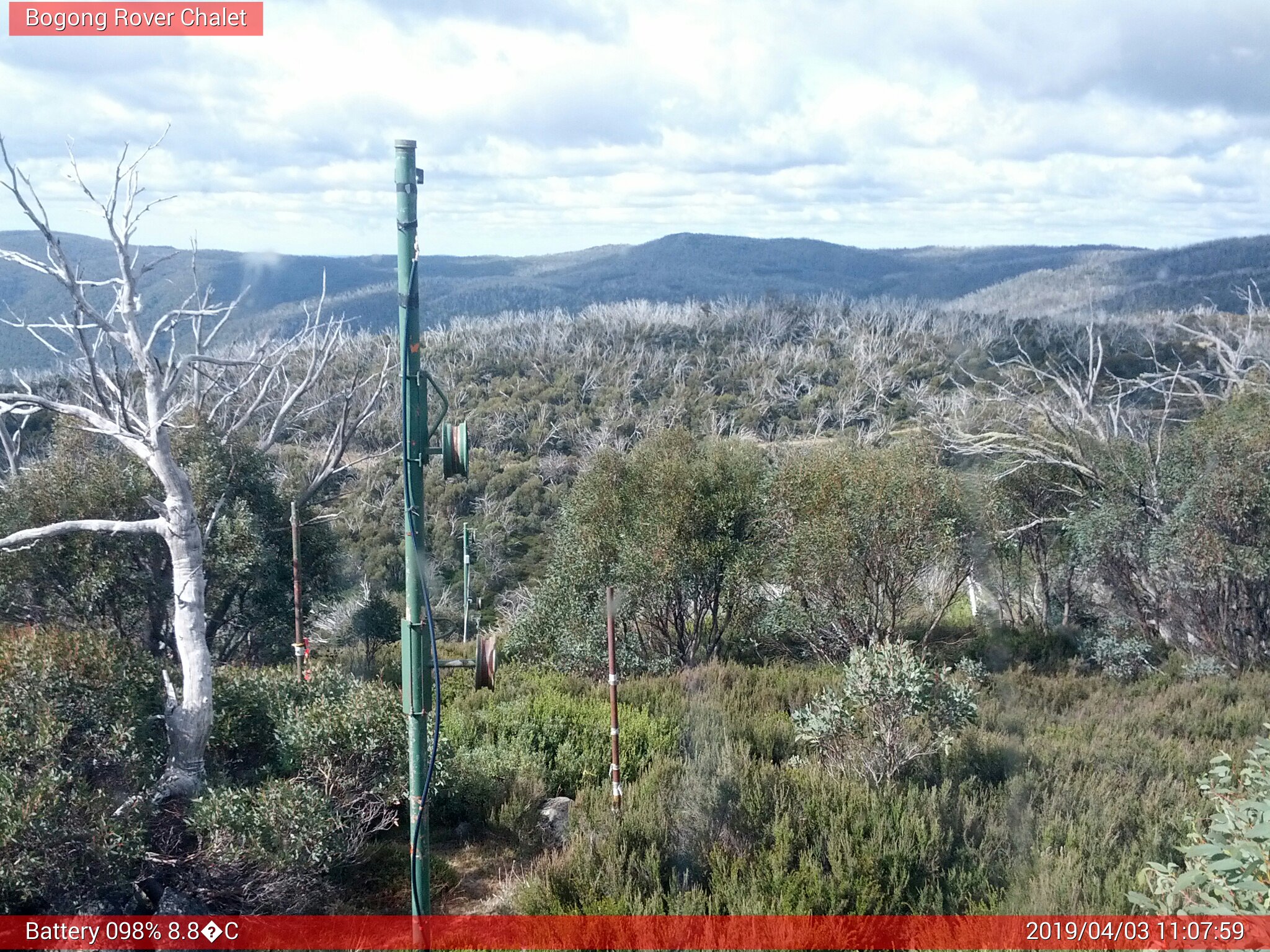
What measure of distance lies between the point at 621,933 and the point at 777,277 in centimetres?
11446

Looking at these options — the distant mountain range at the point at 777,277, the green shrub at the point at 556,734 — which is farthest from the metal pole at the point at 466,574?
the distant mountain range at the point at 777,277

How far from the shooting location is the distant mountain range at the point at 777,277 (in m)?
43.4

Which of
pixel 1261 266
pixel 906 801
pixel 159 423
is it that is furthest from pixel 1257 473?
pixel 1261 266

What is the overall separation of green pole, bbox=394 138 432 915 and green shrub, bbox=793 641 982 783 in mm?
3269

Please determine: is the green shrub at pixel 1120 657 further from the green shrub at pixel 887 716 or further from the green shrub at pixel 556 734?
the green shrub at pixel 556 734

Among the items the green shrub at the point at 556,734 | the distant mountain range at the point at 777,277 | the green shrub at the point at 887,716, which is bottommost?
the green shrub at the point at 556,734

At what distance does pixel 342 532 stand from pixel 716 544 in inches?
477

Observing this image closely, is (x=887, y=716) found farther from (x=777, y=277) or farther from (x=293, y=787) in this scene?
(x=777, y=277)

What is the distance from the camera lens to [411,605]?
4254 mm

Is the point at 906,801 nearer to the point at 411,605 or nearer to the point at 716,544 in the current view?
the point at 411,605

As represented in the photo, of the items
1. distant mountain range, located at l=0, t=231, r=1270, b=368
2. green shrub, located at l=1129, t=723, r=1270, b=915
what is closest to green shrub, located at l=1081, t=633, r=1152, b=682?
green shrub, located at l=1129, t=723, r=1270, b=915

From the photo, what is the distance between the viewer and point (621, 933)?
4750 mm

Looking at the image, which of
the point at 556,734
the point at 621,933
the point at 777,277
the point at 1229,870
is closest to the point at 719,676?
the point at 556,734

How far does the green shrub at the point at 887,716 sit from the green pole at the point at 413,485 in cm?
327
